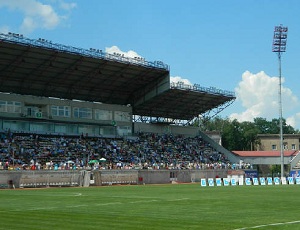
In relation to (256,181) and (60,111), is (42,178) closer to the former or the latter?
(60,111)

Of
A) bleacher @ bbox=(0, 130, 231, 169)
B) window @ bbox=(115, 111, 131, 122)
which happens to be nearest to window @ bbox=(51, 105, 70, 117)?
bleacher @ bbox=(0, 130, 231, 169)

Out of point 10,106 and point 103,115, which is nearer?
point 10,106

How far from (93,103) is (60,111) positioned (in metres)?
6.90

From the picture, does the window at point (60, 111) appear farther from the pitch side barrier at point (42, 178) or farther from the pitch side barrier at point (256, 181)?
the pitch side barrier at point (256, 181)

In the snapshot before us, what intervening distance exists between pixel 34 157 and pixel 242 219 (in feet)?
174

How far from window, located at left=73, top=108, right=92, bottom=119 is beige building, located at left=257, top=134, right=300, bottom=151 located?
195 ft

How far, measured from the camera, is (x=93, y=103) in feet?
286

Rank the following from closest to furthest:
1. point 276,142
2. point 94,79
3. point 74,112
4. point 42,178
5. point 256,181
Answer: point 42,178, point 256,181, point 94,79, point 74,112, point 276,142

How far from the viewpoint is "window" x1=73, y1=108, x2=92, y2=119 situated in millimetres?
84688

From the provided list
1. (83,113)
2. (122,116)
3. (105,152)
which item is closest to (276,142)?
(122,116)

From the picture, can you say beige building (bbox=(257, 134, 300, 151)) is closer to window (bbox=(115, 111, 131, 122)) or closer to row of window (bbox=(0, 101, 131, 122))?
window (bbox=(115, 111, 131, 122))

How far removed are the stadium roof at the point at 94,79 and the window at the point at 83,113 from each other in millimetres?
2575

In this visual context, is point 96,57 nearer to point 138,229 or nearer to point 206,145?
point 206,145

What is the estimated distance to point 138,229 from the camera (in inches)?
686
